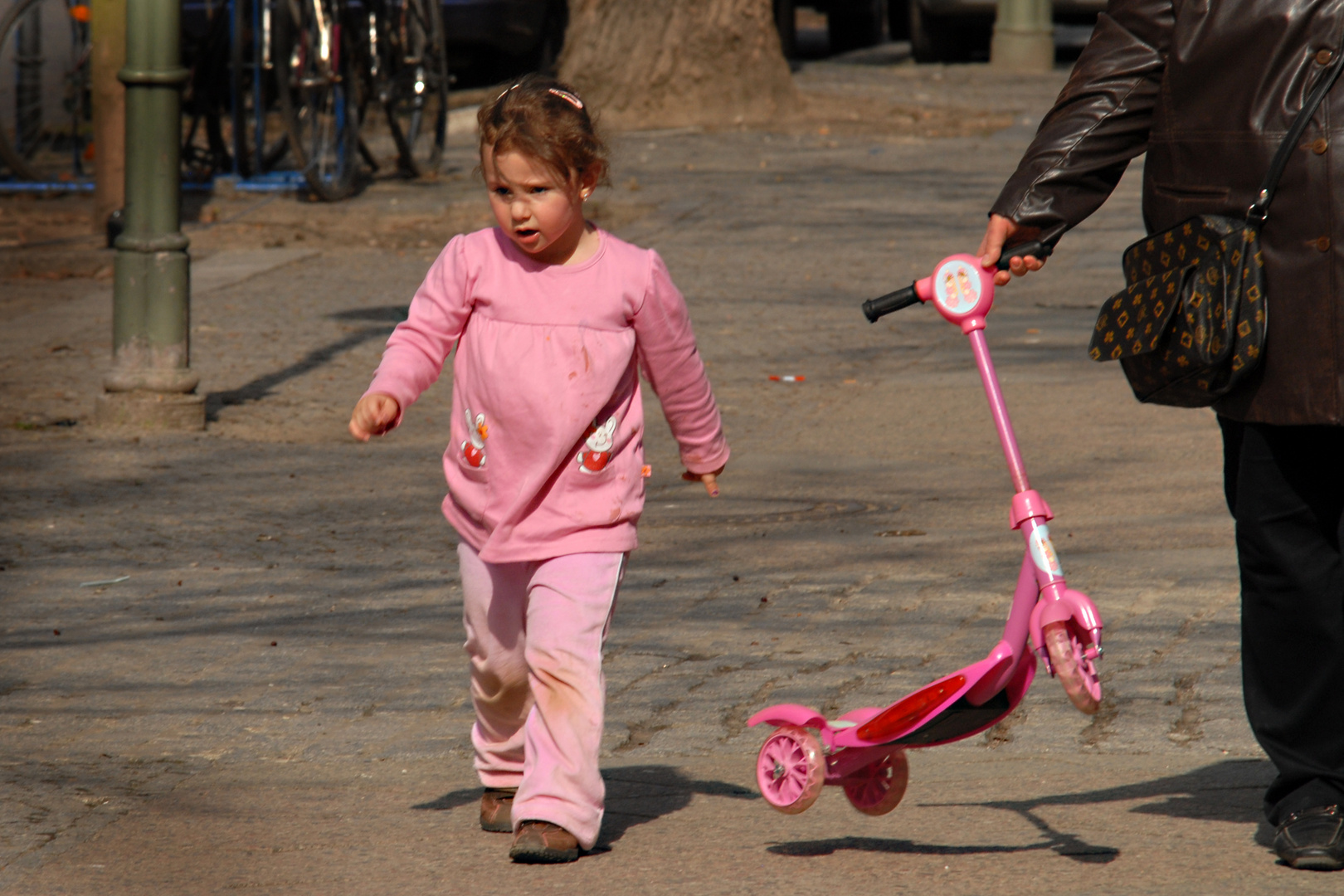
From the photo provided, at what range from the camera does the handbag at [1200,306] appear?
10.9 feet

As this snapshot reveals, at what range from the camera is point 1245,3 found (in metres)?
3.32

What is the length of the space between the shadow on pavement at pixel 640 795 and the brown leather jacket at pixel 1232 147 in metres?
1.34

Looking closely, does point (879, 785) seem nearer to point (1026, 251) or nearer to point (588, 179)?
point (1026, 251)

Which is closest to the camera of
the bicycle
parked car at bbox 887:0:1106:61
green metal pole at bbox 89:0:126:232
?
green metal pole at bbox 89:0:126:232

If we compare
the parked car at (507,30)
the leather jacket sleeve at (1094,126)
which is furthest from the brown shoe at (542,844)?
the parked car at (507,30)

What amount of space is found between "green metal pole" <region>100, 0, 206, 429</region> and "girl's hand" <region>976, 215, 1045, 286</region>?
191 inches

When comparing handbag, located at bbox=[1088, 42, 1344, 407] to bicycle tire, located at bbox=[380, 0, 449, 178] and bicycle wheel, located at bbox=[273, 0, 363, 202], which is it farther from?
bicycle tire, located at bbox=[380, 0, 449, 178]

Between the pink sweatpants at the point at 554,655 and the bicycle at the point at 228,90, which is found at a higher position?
the pink sweatpants at the point at 554,655

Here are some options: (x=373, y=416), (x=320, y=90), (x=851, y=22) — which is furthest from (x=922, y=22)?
(x=373, y=416)

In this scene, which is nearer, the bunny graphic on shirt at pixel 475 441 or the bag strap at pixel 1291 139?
the bag strap at pixel 1291 139

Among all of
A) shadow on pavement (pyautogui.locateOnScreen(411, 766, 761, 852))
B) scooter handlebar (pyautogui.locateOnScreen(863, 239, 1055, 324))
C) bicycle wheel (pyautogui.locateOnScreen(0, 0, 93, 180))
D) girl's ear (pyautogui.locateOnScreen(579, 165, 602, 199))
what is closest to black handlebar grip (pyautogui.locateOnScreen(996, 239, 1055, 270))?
scooter handlebar (pyautogui.locateOnScreen(863, 239, 1055, 324))

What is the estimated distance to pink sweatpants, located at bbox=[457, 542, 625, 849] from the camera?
354 cm

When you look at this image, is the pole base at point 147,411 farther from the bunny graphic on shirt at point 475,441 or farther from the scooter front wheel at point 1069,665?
the scooter front wheel at point 1069,665

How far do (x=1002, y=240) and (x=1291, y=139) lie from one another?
54cm
